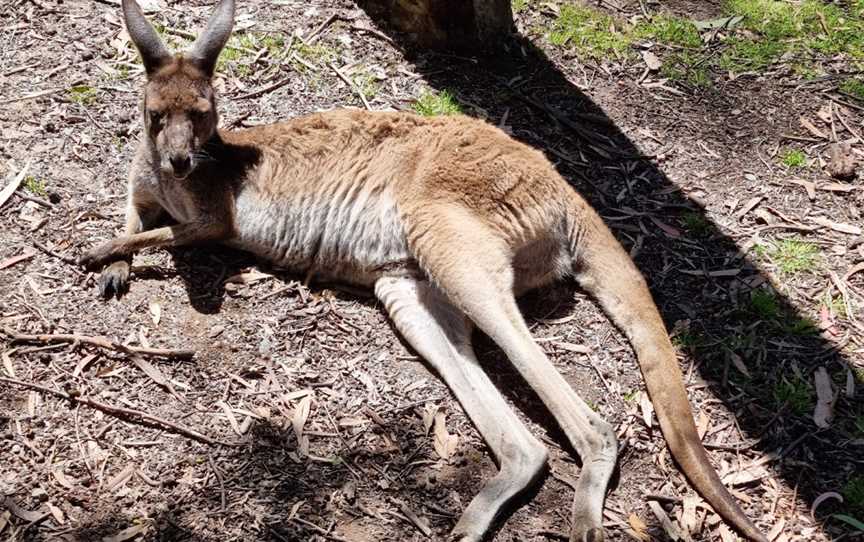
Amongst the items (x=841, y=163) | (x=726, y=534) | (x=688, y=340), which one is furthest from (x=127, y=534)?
(x=841, y=163)

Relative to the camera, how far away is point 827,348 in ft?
15.3

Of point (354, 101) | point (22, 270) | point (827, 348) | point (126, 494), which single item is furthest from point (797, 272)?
point (22, 270)

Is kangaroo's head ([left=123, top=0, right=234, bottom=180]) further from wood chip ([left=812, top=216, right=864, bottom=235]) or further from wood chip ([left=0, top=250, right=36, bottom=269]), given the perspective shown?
wood chip ([left=812, top=216, right=864, bottom=235])

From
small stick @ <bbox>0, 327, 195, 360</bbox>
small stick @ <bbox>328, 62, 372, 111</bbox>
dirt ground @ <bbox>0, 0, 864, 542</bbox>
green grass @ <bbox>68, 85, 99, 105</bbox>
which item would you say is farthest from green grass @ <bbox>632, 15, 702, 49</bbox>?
small stick @ <bbox>0, 327, 195, 360</bbox>

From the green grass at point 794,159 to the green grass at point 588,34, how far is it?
145cm

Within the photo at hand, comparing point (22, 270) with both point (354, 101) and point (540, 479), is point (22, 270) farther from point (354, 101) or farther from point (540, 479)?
point (540, 479)

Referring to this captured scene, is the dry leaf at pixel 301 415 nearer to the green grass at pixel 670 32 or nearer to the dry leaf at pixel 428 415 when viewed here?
the dry leaf at pixel 428 415

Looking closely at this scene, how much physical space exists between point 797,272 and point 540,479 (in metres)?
2.16

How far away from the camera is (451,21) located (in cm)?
623

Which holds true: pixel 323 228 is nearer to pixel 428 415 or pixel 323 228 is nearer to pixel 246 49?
pixel 428 415

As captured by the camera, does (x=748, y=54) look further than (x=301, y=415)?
Yes

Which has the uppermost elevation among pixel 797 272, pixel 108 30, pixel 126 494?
pixel 108 30

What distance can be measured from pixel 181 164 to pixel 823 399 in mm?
3430

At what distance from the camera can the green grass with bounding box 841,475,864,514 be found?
393 centimetres
